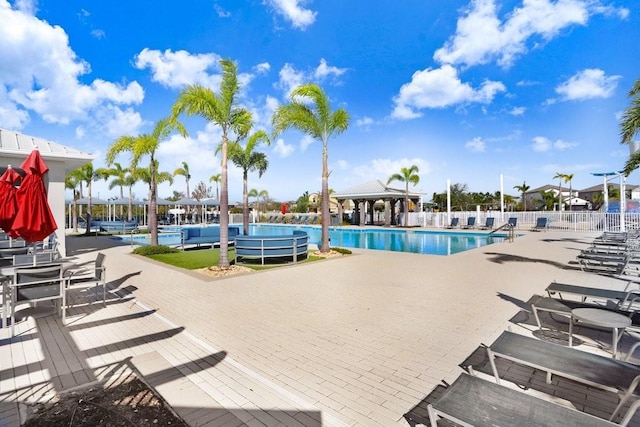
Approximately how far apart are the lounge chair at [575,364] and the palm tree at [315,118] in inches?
378

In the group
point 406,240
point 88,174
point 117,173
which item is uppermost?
point 117,173

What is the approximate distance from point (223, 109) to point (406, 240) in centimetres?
1494

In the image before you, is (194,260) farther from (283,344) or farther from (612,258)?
(612,258)

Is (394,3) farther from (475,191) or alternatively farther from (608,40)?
(475,191)

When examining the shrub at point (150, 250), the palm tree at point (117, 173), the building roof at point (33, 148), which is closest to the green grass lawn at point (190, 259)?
the shrub at point (150, 250)

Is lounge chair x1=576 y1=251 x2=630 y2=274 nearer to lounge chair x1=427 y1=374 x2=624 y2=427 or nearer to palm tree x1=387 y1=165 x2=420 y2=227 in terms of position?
lounge chair x1=427 y1=374 x2=624 y2=427

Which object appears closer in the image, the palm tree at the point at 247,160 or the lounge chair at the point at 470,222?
the palm tree at the point at 247,160

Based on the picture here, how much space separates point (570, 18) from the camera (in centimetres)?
1454

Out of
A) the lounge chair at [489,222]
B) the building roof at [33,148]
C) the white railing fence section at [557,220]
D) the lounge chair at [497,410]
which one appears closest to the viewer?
the lounge chair at [497,410]

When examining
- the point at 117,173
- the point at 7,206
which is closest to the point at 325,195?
the point at 7,206

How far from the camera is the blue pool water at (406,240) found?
1678 cm

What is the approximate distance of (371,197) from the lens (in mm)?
28875

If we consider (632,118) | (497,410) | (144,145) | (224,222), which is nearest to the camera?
(497,410)

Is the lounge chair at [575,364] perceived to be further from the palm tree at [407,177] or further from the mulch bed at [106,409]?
the palm tree at [407,177]
